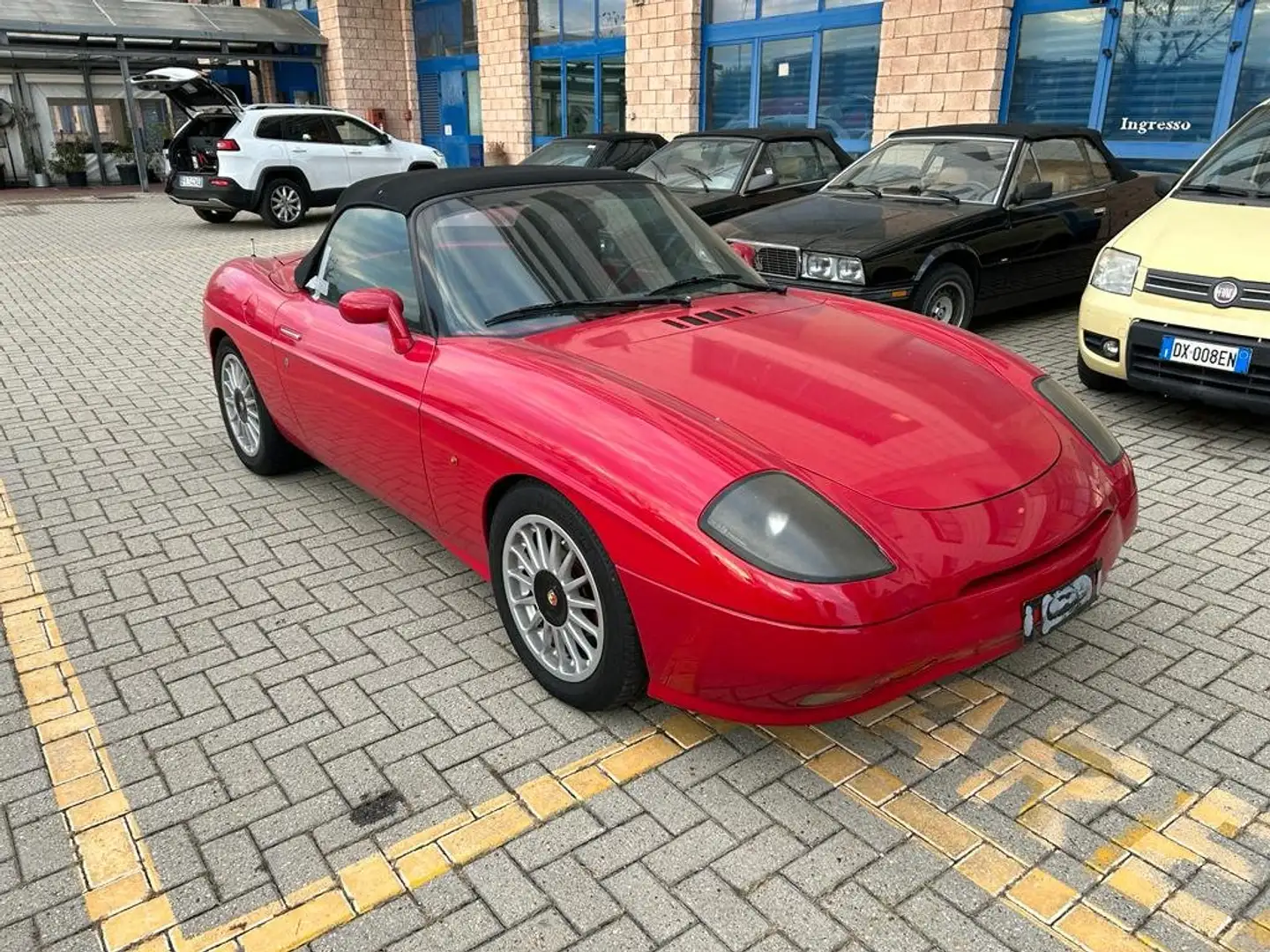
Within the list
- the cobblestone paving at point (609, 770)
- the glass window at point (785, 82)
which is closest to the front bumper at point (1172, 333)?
the cobblestone paving at point (609, 770)

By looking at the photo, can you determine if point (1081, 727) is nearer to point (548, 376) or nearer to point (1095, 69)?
point (548, 376)

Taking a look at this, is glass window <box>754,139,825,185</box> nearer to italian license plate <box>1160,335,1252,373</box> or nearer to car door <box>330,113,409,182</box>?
italian license plate <box>1160,335,1252,373</box>

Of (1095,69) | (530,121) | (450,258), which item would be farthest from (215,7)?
(450,258)

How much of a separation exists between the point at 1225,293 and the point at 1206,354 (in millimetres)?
318

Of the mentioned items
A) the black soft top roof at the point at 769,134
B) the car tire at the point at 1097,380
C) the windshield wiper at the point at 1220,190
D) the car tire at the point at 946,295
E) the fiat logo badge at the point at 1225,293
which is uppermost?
the black soft top roof at the point at 769,134

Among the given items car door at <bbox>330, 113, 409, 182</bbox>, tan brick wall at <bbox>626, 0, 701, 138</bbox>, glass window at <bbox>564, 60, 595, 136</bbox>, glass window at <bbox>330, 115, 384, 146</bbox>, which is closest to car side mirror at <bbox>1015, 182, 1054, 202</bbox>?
tan brick wall at <bbox>626, 0, 701, 138</bbox>

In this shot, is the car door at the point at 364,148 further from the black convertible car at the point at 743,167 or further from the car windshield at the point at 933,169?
the car windshield at the point at 933,169

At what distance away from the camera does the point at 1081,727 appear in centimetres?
283

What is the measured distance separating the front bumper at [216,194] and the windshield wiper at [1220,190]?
12920 mm

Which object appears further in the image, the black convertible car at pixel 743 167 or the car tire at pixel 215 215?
the car tire at pixel 215 215

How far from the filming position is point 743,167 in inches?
368

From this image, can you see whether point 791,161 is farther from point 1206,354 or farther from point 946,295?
point 1206,354

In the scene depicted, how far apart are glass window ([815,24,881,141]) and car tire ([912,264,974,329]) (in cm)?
699

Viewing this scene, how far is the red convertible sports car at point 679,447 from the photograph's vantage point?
7.69 feet
